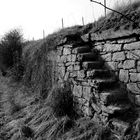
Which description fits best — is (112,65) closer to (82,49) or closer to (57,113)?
(82,49)

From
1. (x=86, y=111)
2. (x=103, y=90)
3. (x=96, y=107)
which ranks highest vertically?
(x=103, y=90)

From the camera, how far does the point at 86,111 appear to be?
4059mm

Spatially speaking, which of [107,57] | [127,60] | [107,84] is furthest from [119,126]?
[107,57]

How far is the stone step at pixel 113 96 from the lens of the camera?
11.5 ft

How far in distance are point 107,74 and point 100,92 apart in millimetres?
597

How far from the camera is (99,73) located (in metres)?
4.04

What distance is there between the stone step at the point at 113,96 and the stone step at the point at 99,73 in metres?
0.45

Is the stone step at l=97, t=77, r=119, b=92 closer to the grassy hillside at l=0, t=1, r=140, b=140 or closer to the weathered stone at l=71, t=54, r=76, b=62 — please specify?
the grassy hillside at l=0, t=1, r=140, b=140

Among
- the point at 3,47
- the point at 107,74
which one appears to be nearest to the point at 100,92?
the point at 107,74

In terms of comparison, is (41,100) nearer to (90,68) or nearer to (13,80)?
(90,68)

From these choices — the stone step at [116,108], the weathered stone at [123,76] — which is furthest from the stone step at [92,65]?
the stone step at [116,108]

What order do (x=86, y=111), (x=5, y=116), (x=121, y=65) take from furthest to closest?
(x=5, y=116) < (x=86, y=111) < (x=121, y=65)

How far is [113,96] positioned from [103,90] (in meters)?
0.25

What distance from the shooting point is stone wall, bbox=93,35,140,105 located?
3.44m
